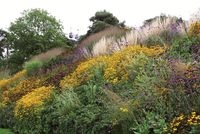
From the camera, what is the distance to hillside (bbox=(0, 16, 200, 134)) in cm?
Answer: 704

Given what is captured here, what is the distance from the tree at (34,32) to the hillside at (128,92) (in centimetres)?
2175

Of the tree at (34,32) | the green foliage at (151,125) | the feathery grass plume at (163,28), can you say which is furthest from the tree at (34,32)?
the green foliage at (151,125)

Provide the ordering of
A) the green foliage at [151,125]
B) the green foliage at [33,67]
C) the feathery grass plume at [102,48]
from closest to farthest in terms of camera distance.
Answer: the green foliage at [151,125]
the feathery grass plume at [102,48]
the green foliage at [33,67]

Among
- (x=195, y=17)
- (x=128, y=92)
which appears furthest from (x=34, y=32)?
(x=128, y=92)

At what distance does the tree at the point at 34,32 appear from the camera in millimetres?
37344

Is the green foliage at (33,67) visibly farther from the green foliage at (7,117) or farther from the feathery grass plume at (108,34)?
the green foliage at (7,117)

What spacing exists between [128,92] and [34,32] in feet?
99.4

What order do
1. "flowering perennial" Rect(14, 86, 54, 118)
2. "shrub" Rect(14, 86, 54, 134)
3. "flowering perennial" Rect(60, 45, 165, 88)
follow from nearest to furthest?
"flowering perennial" Rect(60, 45, 165, 88)
"shrub" Rect(14, 86, 54, 134)
"flowering perennial" Rect(14, 86, 54, 118)

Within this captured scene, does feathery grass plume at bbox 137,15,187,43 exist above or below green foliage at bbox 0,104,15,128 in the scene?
above

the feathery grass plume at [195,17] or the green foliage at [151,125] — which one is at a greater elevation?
the feathery grass plume at [195,17]

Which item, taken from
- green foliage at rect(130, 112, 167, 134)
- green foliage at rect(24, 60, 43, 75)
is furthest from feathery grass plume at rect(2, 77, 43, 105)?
green foliage at rect(130, 112, 167, 134)

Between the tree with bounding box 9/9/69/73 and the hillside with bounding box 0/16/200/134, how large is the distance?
21754mm

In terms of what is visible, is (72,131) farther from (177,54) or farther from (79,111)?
(177,54)

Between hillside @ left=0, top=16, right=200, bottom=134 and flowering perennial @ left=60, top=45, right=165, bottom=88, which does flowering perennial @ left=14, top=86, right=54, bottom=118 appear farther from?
flowering perennial @ left=60, top=45, right=165, bottom=88
